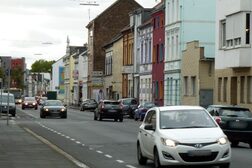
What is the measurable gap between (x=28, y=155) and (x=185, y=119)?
6028 mm

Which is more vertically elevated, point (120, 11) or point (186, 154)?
point (120, 11)

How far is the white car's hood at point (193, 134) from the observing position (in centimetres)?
1566

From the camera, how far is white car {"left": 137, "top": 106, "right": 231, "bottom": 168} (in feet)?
51.1

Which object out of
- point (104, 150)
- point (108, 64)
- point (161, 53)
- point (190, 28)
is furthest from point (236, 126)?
point (108, 64)

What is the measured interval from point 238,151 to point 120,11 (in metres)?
83.7

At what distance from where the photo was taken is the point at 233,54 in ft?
155

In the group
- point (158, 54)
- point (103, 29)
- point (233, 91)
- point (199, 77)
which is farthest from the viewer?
point (103, 29)

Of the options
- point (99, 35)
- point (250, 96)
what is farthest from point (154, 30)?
point (99, 35)

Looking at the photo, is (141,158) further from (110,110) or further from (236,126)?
(110,110)

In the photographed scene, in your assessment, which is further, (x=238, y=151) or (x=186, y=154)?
(x=238, y=151)

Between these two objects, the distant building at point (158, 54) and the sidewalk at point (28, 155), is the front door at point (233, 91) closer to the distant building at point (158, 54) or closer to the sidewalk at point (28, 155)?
the distant building at point (158, 54)

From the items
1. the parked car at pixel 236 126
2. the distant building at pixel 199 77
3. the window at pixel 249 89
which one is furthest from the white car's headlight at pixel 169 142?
the distant building at pixel 199 77

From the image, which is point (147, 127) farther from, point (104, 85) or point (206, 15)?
point (104, 85)

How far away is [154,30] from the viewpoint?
7262 centimetres
